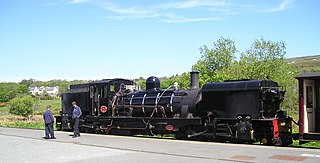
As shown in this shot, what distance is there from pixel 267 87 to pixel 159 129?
569 cm

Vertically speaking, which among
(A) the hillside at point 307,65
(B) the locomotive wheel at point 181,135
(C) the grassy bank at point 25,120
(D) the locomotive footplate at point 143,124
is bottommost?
(C) the grassy bank at point 25,120

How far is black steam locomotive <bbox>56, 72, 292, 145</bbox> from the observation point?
13.8 meters

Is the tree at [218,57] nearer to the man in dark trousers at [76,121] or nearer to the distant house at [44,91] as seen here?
the man in dark trousers at [76,121]

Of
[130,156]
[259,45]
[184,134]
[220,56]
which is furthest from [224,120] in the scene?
[220,56]

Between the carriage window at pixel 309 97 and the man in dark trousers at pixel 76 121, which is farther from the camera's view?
the man in dark trousers at pixel 76 121

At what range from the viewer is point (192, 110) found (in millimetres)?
16172

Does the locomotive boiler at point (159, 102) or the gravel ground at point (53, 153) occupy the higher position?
the locomotive boiler at point (159, 102)

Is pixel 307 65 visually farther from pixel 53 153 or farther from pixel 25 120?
pixel 53 153

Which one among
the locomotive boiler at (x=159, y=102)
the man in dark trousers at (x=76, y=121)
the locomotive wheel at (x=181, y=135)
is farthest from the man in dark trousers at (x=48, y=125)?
the locomotive wheel at (x=181, y=135)

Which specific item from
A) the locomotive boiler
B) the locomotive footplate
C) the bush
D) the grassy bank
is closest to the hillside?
the grassy bank

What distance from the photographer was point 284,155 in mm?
10383

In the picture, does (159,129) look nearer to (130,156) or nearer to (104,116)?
(104,116)

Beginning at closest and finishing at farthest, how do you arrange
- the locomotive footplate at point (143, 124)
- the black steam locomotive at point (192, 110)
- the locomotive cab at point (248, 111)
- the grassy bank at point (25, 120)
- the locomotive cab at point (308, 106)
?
the locomotive cab at point (308, 106) → the locomotive cab at point (248, 111) → the black steam locomotive at point (192, 110) → the locomotive footplate at point (143, 124) → the grassy bank at point (25, 120)

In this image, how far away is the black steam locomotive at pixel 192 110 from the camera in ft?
45.3
